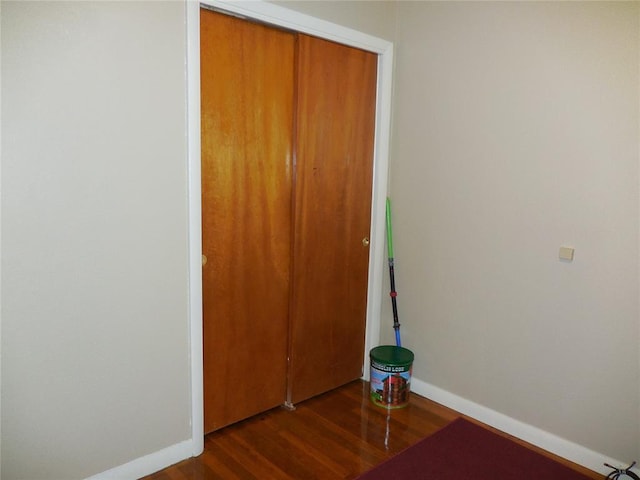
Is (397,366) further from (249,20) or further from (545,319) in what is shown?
(249,20)

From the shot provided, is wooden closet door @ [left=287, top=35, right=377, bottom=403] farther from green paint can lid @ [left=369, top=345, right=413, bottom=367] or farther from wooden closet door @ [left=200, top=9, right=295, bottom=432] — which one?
green paint can lid @ [left=369, top=345, right=413, bottom=367]

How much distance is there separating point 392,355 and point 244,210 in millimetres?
1262

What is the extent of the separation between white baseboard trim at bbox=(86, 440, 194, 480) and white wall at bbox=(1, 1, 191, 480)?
0.04 metres

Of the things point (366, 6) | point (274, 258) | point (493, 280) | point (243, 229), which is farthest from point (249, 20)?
point (493, 280)

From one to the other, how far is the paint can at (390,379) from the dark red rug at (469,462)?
339 mm

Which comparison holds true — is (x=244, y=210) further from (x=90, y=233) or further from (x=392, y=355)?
(x=392, y=355)

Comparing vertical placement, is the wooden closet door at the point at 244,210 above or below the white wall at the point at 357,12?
below

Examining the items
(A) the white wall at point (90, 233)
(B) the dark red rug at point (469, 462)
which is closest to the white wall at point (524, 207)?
(B) the dark red rug at point (469, 462)

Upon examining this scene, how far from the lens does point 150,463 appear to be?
7.16 ft

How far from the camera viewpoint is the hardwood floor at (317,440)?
7.27 ft

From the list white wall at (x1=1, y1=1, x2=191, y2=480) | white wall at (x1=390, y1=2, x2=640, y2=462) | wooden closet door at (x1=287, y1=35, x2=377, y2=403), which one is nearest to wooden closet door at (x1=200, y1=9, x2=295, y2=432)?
wooden closet door at (x1=287, y1=35, x2=377, y2=403)

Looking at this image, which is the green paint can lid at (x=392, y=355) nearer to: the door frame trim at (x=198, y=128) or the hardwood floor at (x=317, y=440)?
the hardwood floor at (x=317, y=440)

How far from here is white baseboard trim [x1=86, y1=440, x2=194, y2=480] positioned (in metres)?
2.09

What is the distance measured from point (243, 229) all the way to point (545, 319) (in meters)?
1.56
